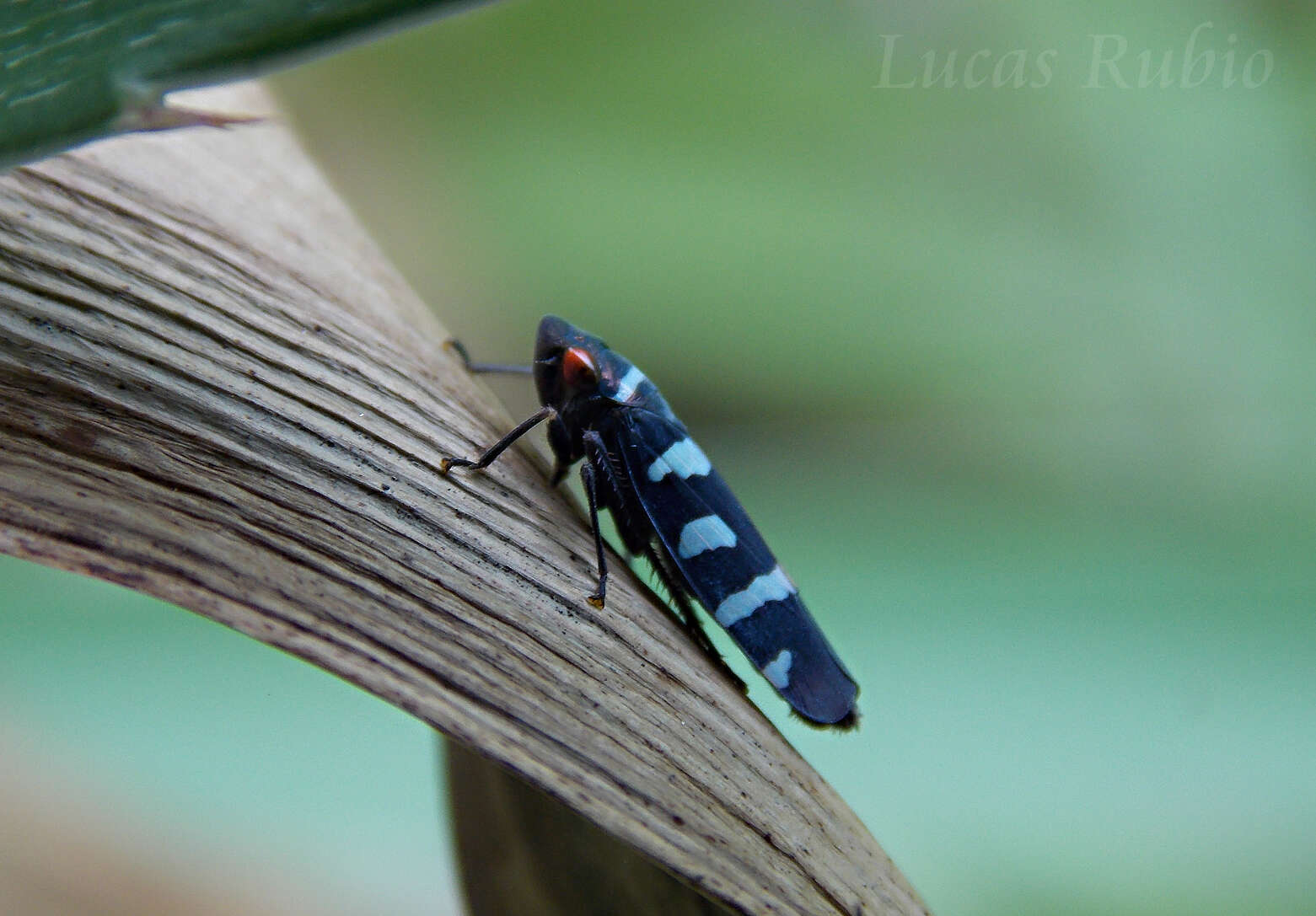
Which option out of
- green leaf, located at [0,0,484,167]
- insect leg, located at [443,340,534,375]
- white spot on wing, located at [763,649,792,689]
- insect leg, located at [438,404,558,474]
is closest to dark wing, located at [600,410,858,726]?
white spot on wing, located at [763,649,792,689]

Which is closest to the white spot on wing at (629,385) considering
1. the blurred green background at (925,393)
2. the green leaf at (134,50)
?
the blurred green background at (925,393)

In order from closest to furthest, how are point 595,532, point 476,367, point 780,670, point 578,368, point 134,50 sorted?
1. point 134,50
2. point 595,532
3. point 780,670
4. point 578,368
5. point 476,367

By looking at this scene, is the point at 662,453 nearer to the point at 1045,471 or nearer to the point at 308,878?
the point at 308,878

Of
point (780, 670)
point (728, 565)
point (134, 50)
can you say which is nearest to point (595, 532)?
point (728, 565)

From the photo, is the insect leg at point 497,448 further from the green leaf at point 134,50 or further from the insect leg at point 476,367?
the green leaf at point 134,50

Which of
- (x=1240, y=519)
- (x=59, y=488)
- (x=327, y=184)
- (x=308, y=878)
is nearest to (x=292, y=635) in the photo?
(x=59, y=488)

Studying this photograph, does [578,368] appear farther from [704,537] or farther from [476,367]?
[704,537]

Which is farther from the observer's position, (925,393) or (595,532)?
(925,393)
